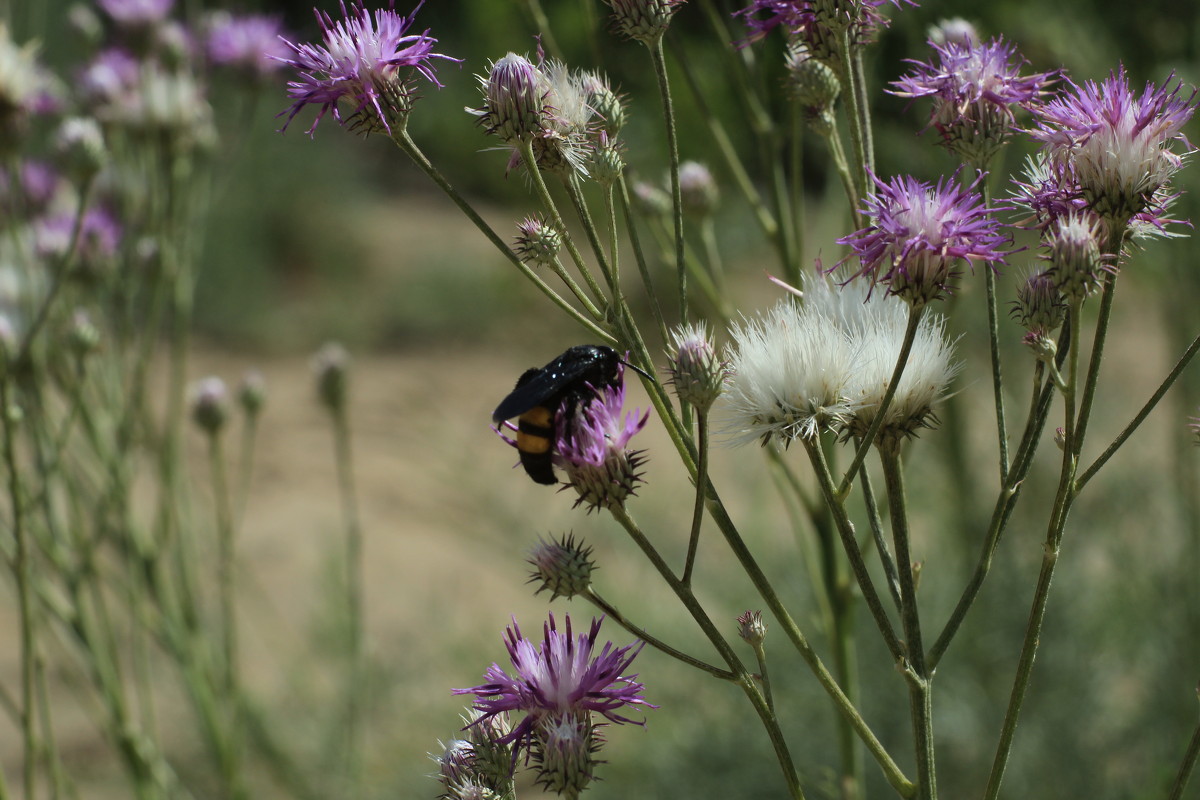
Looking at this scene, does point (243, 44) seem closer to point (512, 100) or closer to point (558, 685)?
point (512, 100)

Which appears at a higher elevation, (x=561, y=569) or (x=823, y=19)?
(x=823, y=19)

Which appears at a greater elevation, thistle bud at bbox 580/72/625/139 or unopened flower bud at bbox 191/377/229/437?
unopened flower bud at bbox 191/377/229/437

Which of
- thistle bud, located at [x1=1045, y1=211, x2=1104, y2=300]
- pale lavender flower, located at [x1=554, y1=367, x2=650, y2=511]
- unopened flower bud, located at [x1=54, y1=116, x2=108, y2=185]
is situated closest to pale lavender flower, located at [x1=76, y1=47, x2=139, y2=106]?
unopened flower bud, located at [x1=54, y1=116, x2=108, y2=185]

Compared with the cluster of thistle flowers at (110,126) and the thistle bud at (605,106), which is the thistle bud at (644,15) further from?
the cluster of thistle flowers at (110,126)

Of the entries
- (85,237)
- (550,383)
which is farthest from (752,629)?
(85,237)

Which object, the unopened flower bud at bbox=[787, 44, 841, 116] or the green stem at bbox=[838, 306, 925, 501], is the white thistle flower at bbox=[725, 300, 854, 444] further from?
the unopened flower bud at bbox=[787, 44, 841, 116]

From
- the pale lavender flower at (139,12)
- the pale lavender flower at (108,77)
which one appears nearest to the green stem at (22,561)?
the pale lavender flower at (108,77)

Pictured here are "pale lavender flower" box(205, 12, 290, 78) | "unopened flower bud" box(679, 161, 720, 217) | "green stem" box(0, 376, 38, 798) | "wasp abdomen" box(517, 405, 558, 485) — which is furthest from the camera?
"pale lavender flower" box(205, 12, 290, 78)
